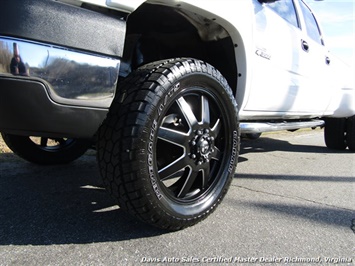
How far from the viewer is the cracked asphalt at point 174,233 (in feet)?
5.75

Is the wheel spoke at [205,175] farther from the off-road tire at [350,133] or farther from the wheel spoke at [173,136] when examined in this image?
the off-road tire at [350,133]

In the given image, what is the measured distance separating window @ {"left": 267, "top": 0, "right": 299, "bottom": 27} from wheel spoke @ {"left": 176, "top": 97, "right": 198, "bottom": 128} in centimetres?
177

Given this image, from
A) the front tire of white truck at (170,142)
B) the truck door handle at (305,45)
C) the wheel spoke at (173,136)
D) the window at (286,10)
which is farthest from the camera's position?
the truck door handle at (305,45)

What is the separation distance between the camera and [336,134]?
5.96 metres

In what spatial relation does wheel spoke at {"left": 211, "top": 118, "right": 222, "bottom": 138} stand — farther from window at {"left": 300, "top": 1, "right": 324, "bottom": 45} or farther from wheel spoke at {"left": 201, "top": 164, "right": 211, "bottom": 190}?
window at {"left": 300, "top": 1, "right": 324, "bottom": 45}

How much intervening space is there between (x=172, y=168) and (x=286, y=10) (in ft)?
8.53

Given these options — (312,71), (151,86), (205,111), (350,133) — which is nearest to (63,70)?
(151,86)

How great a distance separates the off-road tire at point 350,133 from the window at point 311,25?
6.12 feet

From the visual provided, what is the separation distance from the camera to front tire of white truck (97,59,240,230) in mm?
1726

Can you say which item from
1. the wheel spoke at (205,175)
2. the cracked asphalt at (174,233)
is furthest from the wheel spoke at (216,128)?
the cracked asphalt at (174,233)

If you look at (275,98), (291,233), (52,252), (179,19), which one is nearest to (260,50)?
(275,98)

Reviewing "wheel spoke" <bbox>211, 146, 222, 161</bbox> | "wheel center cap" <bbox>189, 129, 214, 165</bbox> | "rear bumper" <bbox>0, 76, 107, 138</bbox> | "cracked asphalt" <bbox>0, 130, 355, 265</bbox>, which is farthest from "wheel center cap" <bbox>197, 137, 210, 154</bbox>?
"rear bumper" <bbox>0, 76, 107, 138</bbox>

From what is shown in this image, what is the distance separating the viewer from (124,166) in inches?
67.1

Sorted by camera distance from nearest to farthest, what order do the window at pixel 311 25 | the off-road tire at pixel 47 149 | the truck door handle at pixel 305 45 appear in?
the off-road tire at pixel 47 149
the truck door handle at pixel 305 45
the window at pixel 311 25
